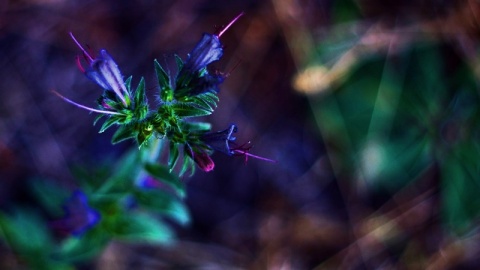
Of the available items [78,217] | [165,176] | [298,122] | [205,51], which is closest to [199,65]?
[205,51]

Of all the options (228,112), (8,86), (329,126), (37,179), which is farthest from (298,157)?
(8,86)

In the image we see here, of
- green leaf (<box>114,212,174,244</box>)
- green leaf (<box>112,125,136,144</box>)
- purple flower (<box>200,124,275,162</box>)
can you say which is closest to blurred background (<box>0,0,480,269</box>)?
green leaf (<box>114,212,174,244</box>)

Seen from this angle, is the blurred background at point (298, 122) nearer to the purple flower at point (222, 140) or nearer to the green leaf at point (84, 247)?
the green leaf at point (84, 247)

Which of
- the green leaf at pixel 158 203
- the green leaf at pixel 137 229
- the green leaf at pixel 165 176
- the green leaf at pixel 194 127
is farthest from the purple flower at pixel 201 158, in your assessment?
the green leaf at pixel 137 229

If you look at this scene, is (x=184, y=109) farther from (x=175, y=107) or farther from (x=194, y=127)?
(x=194, y=127)

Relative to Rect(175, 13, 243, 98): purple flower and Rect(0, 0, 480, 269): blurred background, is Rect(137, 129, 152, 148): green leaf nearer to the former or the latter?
Rect(175, 13, 243, 98): purple flower

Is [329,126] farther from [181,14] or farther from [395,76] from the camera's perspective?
[181,14]
